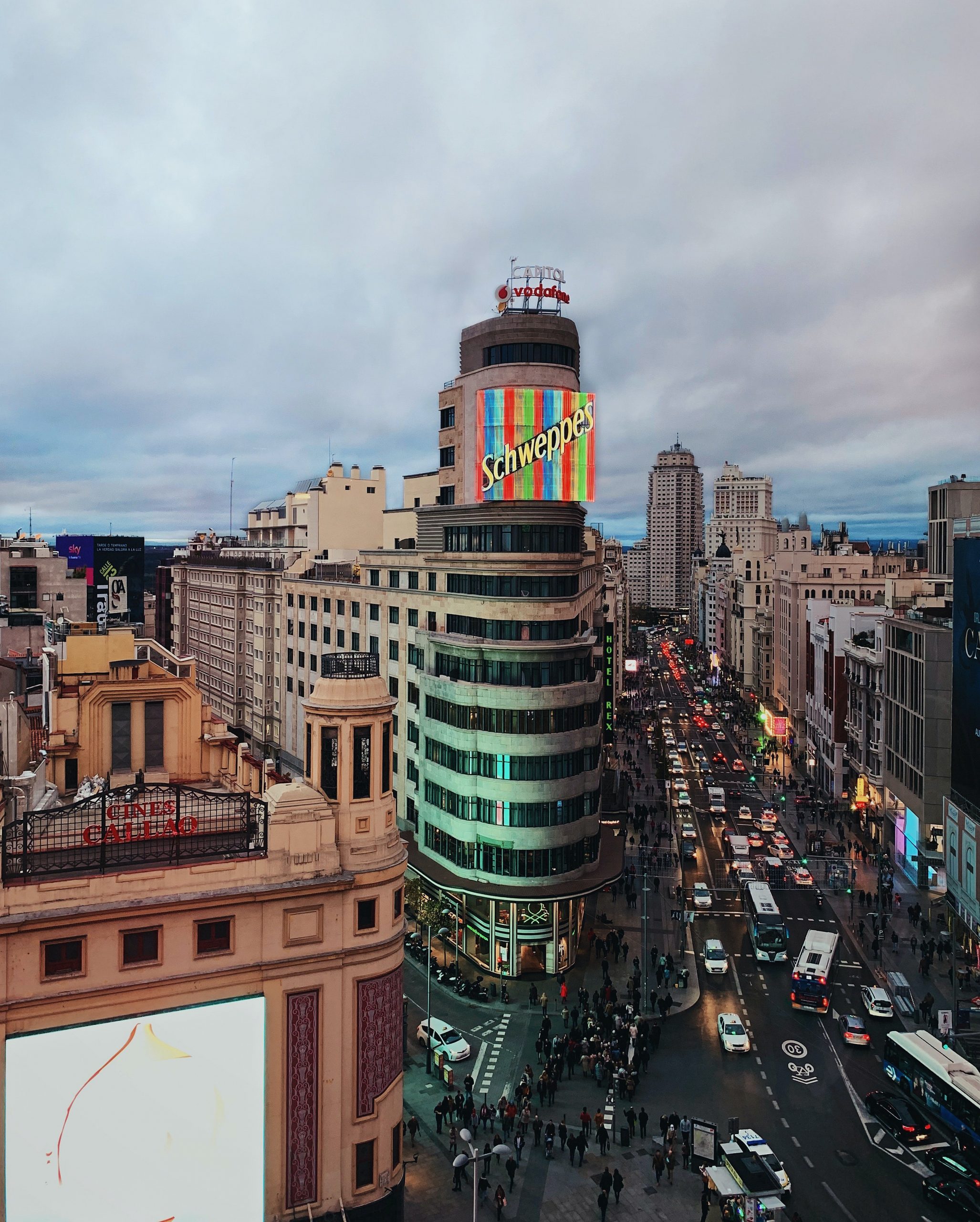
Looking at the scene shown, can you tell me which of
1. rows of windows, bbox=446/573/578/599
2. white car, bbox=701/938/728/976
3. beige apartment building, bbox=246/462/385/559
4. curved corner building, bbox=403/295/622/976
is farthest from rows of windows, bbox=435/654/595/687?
beige apartment building, bbox=246/462/385/559

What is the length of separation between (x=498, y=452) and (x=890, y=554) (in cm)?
10403

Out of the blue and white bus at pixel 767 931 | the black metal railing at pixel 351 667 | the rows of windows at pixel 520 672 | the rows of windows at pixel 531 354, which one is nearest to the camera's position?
the black metal railing at pixel 351 667

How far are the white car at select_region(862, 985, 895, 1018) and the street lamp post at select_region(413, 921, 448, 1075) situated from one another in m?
24.9

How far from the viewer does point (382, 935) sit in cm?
3002

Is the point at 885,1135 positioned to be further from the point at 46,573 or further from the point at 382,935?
the point at 46,573

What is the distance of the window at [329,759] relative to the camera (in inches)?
1227

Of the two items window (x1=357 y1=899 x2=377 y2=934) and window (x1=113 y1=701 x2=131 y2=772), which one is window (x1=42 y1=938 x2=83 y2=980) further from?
window (x1=113 y1=701 x2=131 y2=772)

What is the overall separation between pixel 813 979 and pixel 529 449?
36471mm

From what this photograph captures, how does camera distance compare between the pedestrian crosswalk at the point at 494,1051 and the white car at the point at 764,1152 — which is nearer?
the white car at the point at 764,1152

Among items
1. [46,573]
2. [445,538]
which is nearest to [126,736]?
[445,538]

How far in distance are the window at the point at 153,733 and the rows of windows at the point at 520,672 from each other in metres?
22.3

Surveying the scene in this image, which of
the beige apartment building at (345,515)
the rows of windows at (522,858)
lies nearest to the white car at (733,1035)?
the rows of windows at (522,858)

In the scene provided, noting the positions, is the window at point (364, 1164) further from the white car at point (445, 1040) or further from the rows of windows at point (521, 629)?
the rows of windows at point (521, 629)

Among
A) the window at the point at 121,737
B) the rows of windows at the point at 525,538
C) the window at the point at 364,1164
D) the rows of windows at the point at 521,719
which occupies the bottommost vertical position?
the window at the point at 364,1164
